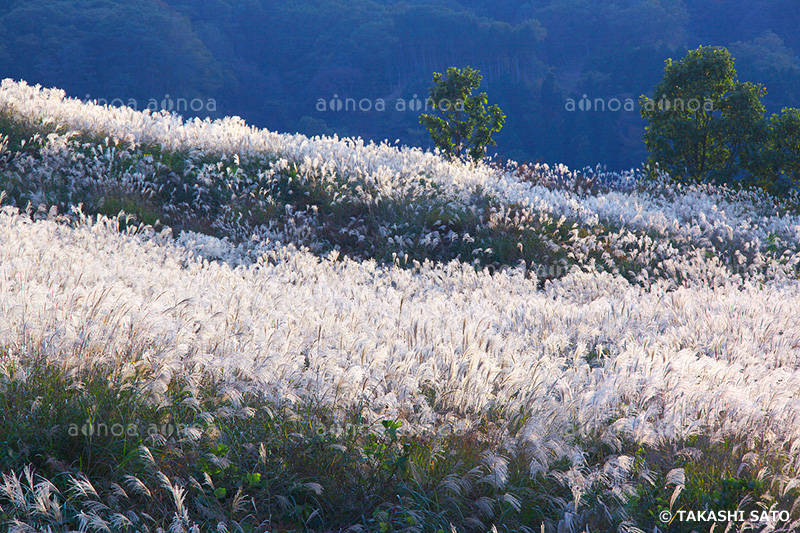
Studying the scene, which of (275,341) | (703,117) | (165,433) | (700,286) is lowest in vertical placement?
(165,433)

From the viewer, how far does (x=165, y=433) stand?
9.10 ft

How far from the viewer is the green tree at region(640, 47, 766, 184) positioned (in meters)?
17.3

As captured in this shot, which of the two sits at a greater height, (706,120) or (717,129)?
(706,120)

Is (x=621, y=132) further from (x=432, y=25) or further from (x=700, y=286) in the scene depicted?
(x=700, y=286)

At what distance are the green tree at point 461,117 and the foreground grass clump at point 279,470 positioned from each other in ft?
53.5

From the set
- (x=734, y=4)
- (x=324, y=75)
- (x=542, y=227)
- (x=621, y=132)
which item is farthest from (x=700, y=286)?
(x=734, y=4)

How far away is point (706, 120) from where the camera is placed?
57.9ft

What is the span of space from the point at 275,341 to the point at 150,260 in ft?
15.0

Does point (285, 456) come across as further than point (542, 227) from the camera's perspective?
No

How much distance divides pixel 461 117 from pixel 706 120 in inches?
308

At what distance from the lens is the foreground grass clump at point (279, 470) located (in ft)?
8.39
